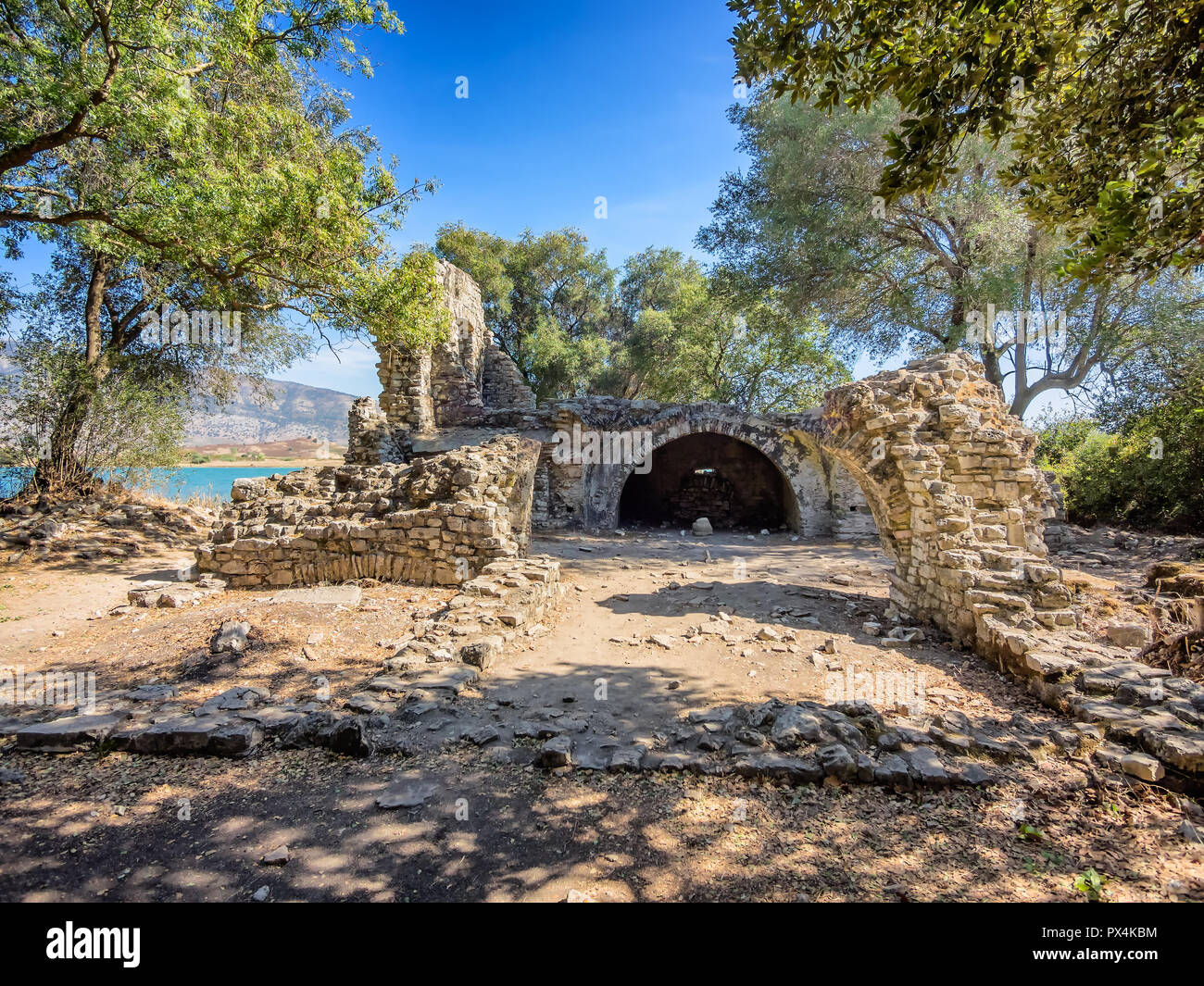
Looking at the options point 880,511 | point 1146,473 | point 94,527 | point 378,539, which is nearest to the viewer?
point 880,511

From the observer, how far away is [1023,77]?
2.93 metres

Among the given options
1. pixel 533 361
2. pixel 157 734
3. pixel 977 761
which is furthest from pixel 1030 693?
pixel 533 361

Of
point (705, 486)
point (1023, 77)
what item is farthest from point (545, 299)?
point (1023, 77)

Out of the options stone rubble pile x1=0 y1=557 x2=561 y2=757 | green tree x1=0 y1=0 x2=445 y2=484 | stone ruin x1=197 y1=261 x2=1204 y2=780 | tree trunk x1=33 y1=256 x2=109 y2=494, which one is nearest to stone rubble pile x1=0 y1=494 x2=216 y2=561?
tree trunk x1=33 y1=256 x2=109 y2=494

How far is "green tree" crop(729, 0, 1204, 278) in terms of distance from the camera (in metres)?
2.71

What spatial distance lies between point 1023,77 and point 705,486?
1691 cm

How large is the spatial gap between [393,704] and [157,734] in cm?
141

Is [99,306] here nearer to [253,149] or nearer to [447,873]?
[253,149]

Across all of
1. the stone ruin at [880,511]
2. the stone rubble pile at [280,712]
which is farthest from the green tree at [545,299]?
the stone rubble pile at [280,712]

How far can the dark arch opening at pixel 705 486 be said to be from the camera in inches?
753

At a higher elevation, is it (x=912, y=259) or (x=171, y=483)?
(x=912, y=259)

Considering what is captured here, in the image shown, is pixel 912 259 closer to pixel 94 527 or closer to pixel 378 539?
pixel 378 539

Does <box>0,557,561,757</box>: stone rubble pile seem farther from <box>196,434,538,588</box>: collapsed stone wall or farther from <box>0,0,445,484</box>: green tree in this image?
<box>0,0,445,484</box>: green tree

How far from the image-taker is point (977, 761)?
308 cm
